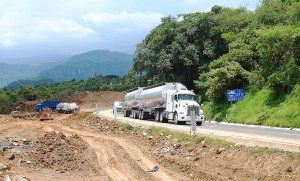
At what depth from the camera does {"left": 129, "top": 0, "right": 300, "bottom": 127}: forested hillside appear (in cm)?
3903

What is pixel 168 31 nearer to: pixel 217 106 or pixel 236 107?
pixel 217 106

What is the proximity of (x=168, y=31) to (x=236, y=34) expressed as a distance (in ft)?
36.7

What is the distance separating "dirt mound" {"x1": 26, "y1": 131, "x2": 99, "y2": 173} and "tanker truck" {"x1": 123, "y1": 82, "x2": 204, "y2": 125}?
1405cm

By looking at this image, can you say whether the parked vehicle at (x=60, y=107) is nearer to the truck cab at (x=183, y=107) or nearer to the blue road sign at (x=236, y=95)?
the truck cab at (x=183, y=107)

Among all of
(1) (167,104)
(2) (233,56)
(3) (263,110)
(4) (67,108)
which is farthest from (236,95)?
(4) (67,108)

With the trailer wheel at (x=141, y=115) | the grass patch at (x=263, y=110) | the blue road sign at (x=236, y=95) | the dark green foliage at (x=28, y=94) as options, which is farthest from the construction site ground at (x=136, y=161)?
the dark green foliage at (x=28, y=94)

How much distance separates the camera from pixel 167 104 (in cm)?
4091

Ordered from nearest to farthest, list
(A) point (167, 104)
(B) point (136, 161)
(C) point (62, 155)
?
(B) point (136, 161) → (C) point (62, 155) → (A) point (167, 104)

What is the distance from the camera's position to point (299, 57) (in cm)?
3862

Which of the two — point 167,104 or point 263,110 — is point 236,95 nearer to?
point 263,110

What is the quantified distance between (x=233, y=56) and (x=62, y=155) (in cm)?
3445

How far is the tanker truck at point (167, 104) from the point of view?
37.9 m

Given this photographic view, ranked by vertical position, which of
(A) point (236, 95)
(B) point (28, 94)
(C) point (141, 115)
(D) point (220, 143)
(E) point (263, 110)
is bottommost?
(D) point (220, 143)

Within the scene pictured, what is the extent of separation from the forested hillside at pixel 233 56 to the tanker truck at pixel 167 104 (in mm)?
6292
